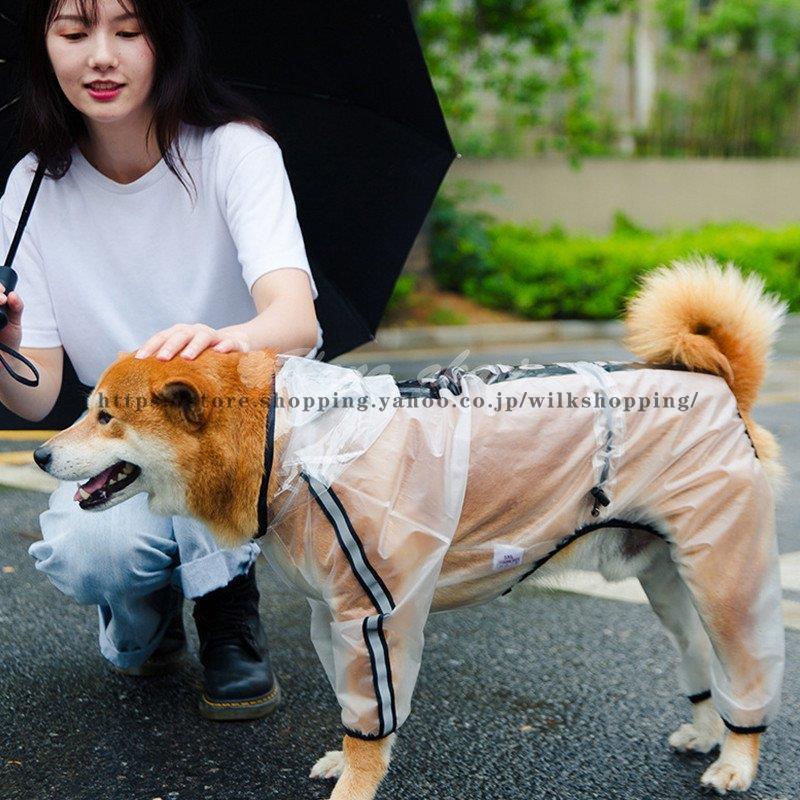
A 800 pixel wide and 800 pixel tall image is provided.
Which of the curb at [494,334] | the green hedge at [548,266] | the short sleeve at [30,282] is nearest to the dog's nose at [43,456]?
the short sleeve at [30,282]

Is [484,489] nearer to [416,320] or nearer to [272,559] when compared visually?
[272,559]

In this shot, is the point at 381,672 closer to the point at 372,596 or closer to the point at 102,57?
the point at 372,596

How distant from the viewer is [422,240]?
12.1 m

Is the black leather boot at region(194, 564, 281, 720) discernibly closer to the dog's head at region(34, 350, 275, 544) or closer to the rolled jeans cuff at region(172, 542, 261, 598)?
the rolled jeans cuff at region(172, 542, 261, 598)

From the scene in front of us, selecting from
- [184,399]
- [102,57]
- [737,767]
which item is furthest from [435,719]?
[102,57]

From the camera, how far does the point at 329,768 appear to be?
98.4 inches

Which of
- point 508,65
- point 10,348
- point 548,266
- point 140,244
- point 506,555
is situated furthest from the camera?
point 508,65

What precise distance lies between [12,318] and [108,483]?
1.47 ft

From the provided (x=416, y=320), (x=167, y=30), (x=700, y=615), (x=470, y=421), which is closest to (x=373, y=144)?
(x=167, y=30)

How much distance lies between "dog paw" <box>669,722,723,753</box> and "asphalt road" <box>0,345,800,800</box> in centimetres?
3

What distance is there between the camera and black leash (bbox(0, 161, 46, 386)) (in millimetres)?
2334

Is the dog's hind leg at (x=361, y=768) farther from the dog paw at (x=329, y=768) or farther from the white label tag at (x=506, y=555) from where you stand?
the white label tag at (x=506, y=555)

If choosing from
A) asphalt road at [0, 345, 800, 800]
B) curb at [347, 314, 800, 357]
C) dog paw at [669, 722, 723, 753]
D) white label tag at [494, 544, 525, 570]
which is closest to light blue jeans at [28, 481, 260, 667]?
asphalt road at [0, 345, 800, 800]

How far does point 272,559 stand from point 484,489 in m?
0.49
